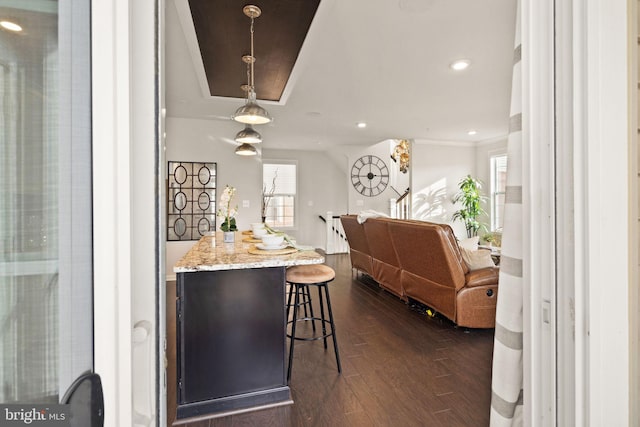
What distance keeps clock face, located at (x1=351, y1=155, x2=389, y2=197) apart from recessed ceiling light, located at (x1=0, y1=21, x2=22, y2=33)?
7.51 m

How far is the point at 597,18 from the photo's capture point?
76 cm

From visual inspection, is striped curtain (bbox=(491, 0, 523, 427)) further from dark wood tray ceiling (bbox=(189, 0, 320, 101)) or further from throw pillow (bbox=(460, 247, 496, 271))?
throw pillow (bbox=(460, 247, 496, 271))

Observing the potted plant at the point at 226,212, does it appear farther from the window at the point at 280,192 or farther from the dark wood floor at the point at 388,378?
the window at the point at 280,192

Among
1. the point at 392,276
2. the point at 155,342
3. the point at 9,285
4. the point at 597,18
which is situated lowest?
the point at 392,276

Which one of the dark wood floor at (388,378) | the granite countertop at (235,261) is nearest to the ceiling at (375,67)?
the granite countertop at (235,261)

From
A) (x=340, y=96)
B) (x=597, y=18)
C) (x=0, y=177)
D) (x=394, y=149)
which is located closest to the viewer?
(x=0, y=177)

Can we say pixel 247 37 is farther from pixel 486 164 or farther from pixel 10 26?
pixel 486 164

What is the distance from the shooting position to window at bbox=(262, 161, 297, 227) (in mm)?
8297

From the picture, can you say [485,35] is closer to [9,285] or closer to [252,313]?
[252,313]

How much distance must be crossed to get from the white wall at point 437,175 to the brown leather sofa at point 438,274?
3.51 meters

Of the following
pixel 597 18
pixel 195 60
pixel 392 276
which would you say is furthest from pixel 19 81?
pixel 392 276

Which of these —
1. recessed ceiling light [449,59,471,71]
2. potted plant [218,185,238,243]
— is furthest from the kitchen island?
recessed ceiling light [449,59,471,71]

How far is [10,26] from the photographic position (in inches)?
16.1

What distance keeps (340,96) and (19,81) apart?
13.5ft
